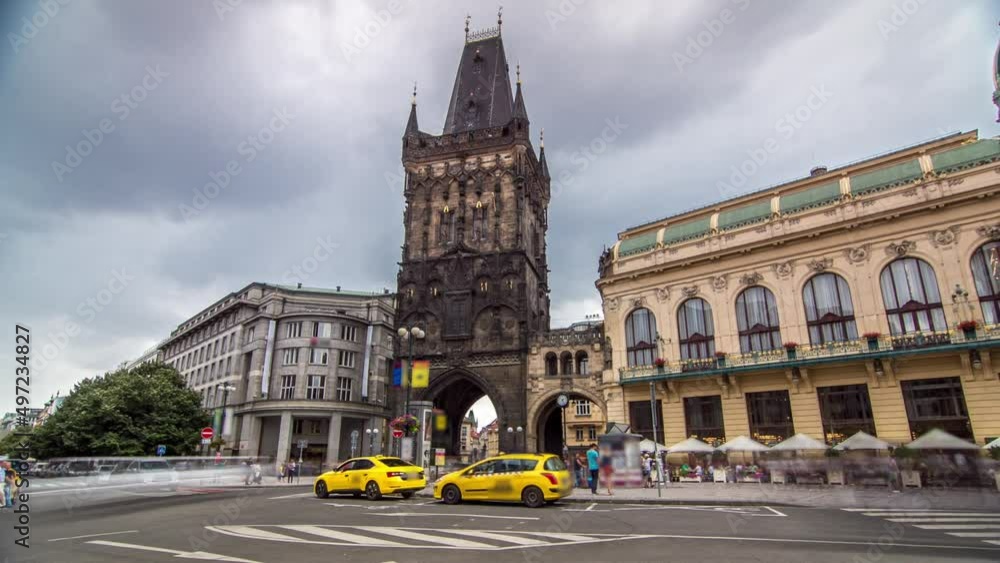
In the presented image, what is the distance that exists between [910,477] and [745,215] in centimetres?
1674

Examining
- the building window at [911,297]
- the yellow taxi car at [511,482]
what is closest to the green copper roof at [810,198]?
the building window at [911,297]

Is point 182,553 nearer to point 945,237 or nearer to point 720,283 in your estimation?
point 720,283

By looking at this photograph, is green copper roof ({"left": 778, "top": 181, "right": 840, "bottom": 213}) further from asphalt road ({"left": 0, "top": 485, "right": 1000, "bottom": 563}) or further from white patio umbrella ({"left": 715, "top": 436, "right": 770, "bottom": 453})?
asphalt road ({"left": 0, "top": 485, "right": 1000, "bottom": 563})

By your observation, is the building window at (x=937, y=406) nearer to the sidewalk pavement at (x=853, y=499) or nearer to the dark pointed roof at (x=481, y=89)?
the sidewalk pavement at (x=853, y=499)

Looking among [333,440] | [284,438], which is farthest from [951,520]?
[284,438]

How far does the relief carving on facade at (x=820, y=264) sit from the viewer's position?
2975cm

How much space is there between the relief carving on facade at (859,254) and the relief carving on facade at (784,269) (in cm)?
277

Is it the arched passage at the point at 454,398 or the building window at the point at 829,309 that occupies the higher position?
the building window at the point at 829,309

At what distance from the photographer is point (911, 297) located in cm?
2709

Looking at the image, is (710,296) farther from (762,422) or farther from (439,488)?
(439,488)

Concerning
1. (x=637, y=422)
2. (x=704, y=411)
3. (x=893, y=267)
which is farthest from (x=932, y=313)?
(x=637, y=422)

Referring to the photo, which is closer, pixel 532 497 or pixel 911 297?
pixel 532 497

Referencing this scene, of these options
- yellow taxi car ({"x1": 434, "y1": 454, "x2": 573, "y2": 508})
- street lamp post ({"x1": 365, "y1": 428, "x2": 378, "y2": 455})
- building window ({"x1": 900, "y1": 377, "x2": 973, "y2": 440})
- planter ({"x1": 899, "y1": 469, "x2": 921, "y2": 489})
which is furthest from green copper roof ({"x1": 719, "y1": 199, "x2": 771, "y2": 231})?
street lamp post ({"x1": 365, "y1": 428, "x2": 378, "y2": 455})

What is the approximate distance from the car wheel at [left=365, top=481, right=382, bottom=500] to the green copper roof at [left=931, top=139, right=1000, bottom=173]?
30847mm
